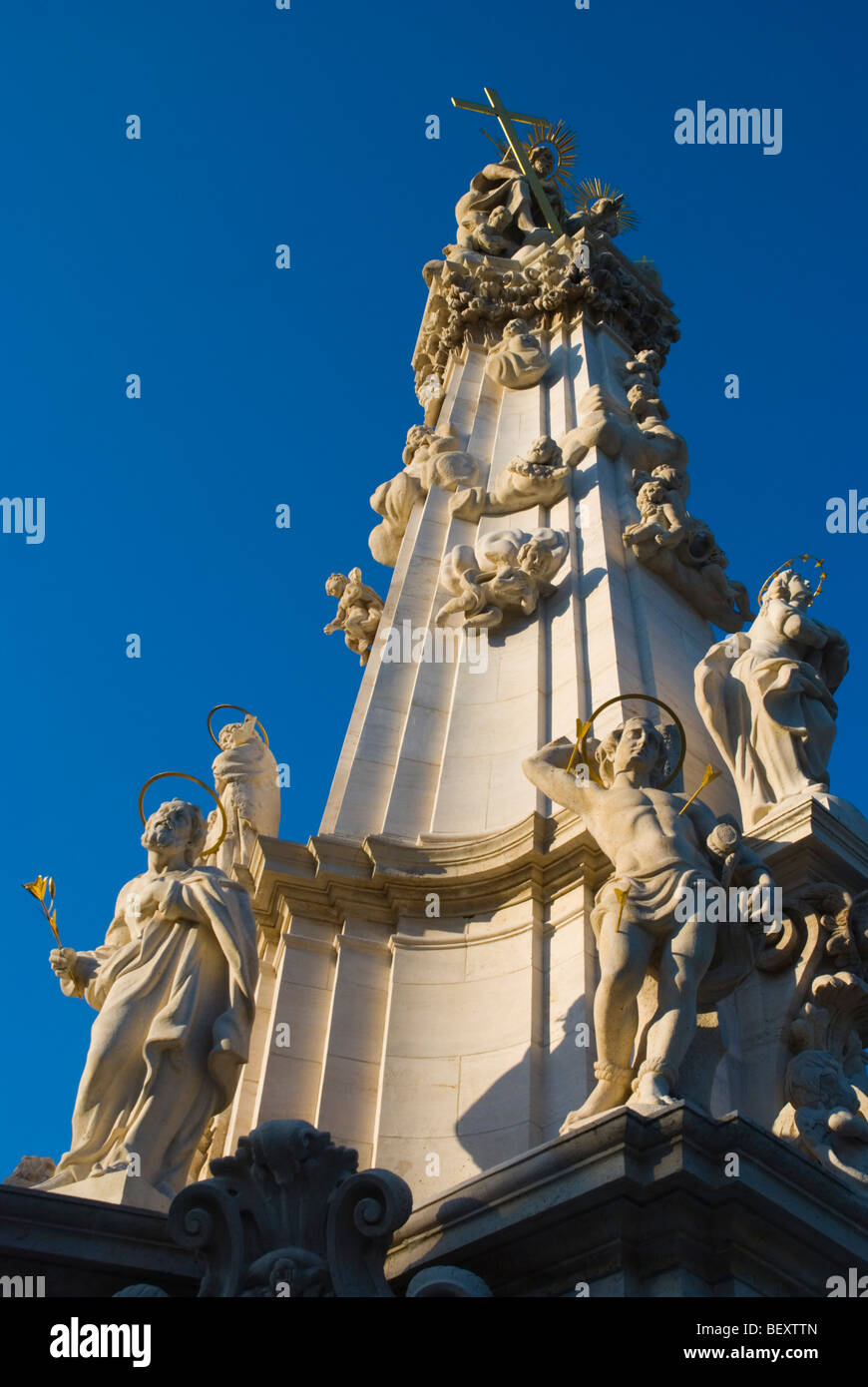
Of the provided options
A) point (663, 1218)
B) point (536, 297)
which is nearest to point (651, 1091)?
point (663, 1218)

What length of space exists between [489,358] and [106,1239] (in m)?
15.7

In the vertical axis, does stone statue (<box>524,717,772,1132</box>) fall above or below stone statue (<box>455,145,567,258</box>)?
below

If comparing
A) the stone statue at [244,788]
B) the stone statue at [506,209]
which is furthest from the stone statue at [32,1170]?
the stone statue at [506,209]

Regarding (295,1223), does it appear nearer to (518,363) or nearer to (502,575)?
(502,575)

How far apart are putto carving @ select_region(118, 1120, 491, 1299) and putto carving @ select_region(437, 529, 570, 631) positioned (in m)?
8.38

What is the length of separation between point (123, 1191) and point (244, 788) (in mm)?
6423

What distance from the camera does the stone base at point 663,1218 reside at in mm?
7812

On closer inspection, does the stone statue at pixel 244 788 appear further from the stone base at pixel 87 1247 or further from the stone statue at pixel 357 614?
the stone base at pixel 87 1247

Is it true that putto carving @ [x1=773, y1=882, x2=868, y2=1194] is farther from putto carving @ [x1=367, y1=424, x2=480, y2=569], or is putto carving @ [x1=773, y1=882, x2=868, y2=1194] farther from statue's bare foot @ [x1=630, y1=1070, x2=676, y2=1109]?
putto carving @ [x1=367, y1=424, x2=480, y2=569]

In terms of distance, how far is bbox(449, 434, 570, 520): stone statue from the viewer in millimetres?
18188

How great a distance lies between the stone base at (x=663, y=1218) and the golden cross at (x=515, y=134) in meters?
21.0

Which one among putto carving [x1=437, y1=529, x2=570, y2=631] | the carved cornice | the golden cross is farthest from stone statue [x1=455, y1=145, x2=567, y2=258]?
the carved cornice

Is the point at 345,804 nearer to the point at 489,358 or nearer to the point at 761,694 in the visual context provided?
the point at 761,694

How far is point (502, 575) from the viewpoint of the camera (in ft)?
53.5
